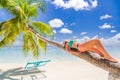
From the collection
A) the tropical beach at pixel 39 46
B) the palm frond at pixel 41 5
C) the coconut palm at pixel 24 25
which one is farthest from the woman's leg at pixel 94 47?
the palm frond at pixel 41 5

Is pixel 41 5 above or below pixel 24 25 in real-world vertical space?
above

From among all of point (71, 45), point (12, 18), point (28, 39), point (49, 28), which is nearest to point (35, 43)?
point (28, 39)

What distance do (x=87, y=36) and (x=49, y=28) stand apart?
60052 mm

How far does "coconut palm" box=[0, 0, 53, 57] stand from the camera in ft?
35.1

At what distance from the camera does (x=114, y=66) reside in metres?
2.43

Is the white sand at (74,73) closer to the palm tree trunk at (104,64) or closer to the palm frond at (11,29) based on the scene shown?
the palm frond at (11,29)

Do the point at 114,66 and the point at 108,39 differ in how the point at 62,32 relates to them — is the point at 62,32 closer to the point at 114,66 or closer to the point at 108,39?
the point at 108,39

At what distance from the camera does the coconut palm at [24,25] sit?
10.7 meters

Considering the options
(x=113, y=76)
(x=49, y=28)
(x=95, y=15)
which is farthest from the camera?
(x=95, y=15)

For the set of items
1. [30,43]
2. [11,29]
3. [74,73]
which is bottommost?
[74,73]

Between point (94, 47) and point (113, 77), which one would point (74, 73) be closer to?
point (94, 47)

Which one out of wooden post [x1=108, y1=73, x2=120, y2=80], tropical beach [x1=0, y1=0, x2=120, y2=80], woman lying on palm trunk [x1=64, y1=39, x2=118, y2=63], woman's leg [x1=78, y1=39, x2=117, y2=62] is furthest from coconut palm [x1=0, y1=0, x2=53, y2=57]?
wooden post [x1=108, y1=73, x2=120, y2=80]

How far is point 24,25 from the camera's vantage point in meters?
10.8

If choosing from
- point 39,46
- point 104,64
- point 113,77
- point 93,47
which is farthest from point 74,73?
point 113,77
